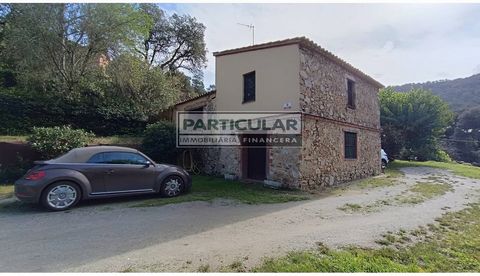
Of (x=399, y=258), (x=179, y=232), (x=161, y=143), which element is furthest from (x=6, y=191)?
(x=399, y=258)

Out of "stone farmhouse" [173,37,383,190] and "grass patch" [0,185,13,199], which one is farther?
"stone farmhouse" [173,37,383,190]

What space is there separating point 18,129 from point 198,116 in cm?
805

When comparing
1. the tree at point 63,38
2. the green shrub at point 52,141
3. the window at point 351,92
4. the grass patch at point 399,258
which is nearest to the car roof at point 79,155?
the green shrub at point 52,141

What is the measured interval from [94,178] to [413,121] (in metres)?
23.9

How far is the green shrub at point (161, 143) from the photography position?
11.1 m

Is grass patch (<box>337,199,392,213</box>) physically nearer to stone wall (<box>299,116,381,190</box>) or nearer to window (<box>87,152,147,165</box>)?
stone wall (<box>299,116,381,190</box>)

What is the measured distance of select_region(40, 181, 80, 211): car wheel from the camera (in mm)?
5809

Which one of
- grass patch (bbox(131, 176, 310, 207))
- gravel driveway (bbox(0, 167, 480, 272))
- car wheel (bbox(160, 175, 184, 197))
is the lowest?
gravel driveway (bbox(0, 167, 480, 272))

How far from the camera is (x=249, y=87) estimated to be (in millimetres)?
10711

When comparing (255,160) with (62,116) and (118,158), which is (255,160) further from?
(62,116)

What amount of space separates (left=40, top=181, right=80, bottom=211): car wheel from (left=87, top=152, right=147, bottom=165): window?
2.40ft

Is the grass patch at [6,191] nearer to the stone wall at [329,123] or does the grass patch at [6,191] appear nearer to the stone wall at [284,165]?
the stone wall at [284,165]

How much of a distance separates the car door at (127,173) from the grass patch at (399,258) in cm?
452

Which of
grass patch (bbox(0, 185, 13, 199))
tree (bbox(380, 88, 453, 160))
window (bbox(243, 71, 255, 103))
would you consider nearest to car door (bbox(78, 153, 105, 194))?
grass patch (bbox(0, 185, 13, 199))
